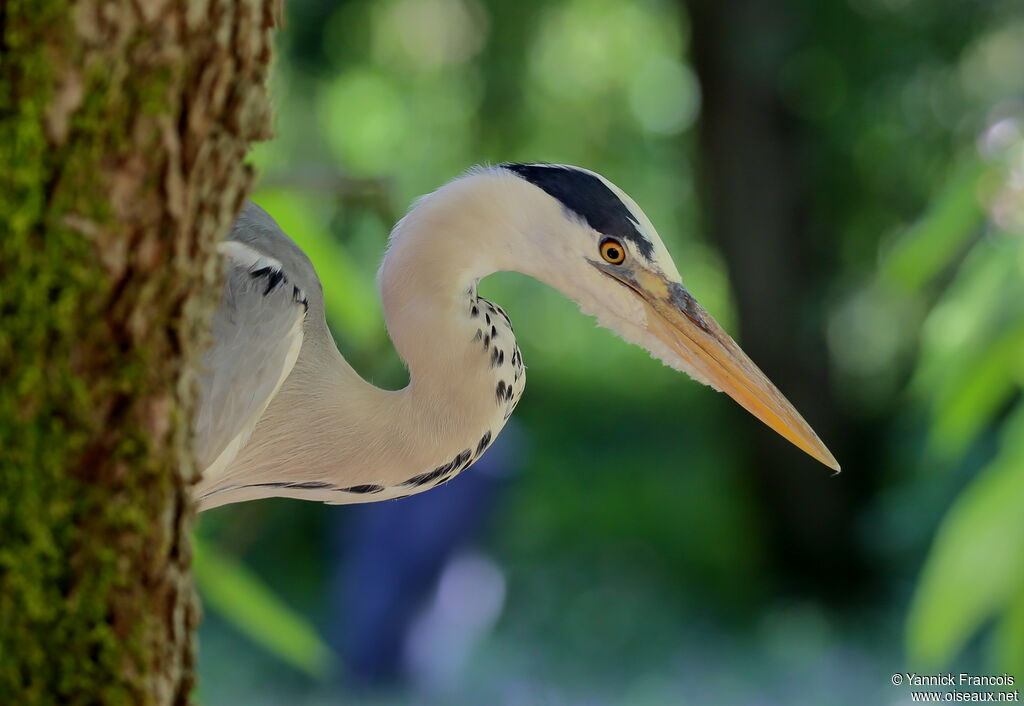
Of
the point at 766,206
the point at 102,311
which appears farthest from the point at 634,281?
the point at 766,206

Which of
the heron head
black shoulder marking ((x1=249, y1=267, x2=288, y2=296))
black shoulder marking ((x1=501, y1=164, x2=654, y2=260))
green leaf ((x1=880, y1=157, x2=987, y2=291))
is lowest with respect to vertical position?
black shoulder marking ((x1=249, y1=267, x2=288, y2=296))

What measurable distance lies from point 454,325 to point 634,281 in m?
0.19

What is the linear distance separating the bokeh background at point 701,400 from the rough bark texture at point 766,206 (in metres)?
0.01

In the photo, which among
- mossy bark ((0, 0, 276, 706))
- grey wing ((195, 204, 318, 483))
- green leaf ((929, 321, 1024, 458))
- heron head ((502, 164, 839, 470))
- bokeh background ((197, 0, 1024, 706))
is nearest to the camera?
mossy bark ((0, 0, 276, 706))

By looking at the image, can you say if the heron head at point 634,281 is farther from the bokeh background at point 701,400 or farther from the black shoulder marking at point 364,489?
the bokeh background at point 701,400

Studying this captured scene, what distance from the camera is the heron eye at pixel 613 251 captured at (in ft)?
3.86

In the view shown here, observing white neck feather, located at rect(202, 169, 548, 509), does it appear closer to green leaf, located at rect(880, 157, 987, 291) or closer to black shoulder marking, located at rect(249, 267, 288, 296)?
black shoulder marking, located at rect(249, 267, 288, 296)

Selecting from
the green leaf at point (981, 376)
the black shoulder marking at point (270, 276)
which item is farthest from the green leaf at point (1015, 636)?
the black shoulder marking at point (270, 276)

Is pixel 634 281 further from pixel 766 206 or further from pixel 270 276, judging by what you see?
pixel 766 206

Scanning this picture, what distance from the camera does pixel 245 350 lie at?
1090 millimetres

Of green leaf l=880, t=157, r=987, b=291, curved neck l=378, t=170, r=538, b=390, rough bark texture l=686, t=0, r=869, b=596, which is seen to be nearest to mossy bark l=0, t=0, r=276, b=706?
curved neck l=378, t=170, r=538, b=390

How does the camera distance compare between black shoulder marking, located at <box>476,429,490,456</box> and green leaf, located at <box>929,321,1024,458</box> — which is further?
green leaf, located at <box>929,321,1024,458</box>

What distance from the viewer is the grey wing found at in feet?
3.49

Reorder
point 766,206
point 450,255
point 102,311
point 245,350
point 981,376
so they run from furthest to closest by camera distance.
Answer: point 766,206 → point 981,376 → point 450,255 → point 245,350 → point 102,311
